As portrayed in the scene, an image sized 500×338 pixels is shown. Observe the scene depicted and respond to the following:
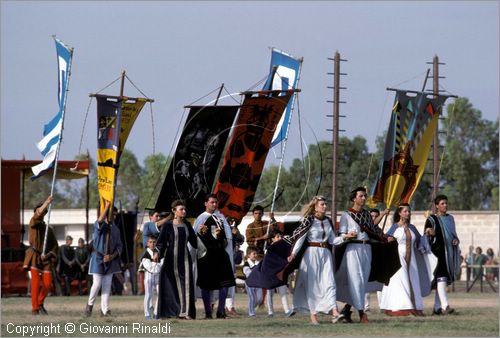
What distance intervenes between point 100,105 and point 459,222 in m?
34.4

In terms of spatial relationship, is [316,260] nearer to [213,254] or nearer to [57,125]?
[213,254]

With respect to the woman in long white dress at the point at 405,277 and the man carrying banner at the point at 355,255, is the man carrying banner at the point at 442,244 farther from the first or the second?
the man carrying banner at the point at 355,255

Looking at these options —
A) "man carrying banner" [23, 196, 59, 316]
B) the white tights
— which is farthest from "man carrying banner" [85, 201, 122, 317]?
"man carrying banner" [23, 196, 59, 316]

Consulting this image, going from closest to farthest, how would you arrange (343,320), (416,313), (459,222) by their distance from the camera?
(343,320)
(416,313)
(459,222)

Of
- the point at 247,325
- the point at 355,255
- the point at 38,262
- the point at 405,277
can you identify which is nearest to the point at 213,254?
the point at 247,325

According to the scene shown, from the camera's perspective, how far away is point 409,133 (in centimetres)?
2320

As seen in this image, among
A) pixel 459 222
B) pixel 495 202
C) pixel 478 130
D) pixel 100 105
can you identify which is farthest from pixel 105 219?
pixel 478 130

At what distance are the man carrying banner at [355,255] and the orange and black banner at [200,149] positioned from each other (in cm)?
327

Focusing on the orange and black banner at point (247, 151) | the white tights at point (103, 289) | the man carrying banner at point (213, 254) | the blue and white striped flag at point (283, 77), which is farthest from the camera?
the blue and white striped flag at point (283, 77)

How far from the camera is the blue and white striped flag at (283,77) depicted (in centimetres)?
2442

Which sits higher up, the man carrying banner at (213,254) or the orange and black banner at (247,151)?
the orange and black banner at (247,151)

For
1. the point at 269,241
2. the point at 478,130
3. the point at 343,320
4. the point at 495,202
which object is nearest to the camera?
the point at 343,320

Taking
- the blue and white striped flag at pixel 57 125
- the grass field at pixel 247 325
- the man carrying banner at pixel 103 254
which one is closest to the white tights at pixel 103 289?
the man carrying banner at pixel 103 254

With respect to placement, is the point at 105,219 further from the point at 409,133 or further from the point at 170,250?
the point at 409,133
